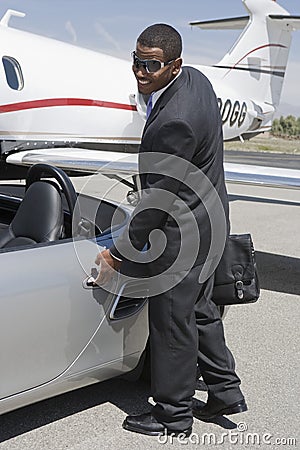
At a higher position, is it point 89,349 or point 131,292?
point 131,292

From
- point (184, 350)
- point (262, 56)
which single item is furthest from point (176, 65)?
point (262, 56)

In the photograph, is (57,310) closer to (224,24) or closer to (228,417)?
(228,417)

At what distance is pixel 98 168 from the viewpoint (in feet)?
32.2

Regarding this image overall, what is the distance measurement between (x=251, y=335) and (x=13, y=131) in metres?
6.66

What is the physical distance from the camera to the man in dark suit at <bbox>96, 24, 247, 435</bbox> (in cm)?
299

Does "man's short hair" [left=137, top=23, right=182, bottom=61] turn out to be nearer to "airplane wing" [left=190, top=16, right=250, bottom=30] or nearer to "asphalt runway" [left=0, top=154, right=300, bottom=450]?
"asphalt runway" [left=0, top=154, right=300, bottom=450]

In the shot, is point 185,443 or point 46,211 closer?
point 185,443

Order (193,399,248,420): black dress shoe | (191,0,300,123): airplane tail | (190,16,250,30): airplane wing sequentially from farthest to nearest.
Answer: (190,16,250,30): airplane wing
(191,0,300,123): airplane tail
(193,399,248,420): black dress shoe

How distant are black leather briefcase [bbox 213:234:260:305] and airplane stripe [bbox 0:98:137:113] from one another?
7.62 metres

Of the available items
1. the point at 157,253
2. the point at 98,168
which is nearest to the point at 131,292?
the point at 157,253

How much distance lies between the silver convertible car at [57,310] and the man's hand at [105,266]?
0.06m

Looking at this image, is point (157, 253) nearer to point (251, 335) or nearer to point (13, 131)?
point (251, 335)

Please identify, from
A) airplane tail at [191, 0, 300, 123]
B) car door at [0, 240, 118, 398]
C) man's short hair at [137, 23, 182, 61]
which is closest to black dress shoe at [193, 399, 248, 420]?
car door at [0, 240, 118, 398]

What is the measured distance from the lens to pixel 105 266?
125 inches
